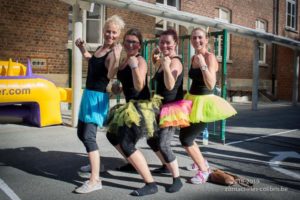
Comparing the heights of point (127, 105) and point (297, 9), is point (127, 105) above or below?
below

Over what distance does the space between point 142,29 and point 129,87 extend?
1018 cm

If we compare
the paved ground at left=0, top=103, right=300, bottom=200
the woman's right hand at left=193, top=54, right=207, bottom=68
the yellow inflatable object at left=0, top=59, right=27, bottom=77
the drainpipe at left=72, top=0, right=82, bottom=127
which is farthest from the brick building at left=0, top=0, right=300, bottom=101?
the woman's right hand at left=193, top=54, right=207, bottom=68

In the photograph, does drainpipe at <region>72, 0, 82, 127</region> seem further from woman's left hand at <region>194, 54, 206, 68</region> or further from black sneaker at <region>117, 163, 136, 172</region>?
woman's left hand at <region>194, 54, 206, 68</region>

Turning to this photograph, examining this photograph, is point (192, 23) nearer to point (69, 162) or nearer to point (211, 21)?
point (211, 21)

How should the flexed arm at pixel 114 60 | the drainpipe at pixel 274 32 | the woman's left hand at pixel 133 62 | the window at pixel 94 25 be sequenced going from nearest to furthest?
the woman's left hand at pixel 133 62, the flexed arm at pixel 114 60, the window at pixel 94 25, the drainpipe at pixel 274 32

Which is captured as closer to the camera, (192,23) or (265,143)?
(265,143)

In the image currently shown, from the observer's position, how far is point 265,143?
6.97 m

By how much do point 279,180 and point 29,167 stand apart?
339 centimetres

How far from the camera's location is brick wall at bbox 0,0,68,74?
1019cm

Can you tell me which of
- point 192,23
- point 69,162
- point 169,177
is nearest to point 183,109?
point 169,177

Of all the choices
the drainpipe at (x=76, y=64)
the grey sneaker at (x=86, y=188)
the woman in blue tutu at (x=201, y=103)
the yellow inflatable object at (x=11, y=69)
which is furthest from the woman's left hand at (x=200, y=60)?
the yellow inflatable object at (x=11, y=69)

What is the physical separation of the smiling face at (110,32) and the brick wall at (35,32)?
24.2ft

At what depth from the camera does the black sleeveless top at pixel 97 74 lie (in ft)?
12.6

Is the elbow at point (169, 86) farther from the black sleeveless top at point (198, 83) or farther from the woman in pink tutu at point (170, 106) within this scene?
the black sleeveless top at point (198, 83)
